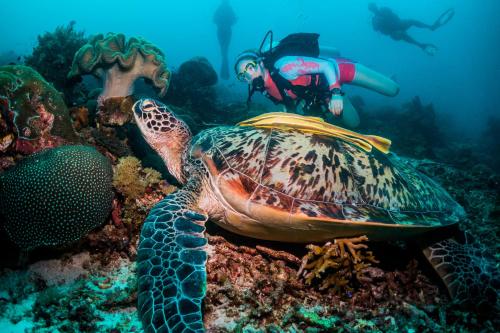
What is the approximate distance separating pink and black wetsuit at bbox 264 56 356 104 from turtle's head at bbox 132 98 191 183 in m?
2.54

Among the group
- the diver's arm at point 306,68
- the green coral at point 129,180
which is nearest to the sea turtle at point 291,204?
the green coral at point 129,180

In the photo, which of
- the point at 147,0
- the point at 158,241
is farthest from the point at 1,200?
the point at 147,0

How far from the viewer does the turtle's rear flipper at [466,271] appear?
8.15 ft

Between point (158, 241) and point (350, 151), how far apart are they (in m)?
2.07

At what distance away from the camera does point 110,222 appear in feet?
8.90

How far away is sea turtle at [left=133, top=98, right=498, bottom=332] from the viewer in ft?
6.64

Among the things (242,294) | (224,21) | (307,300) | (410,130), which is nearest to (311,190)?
(307,300)

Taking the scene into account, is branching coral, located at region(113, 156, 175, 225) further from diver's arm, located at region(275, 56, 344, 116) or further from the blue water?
the blue water

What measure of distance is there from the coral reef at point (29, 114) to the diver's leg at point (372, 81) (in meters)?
6.26

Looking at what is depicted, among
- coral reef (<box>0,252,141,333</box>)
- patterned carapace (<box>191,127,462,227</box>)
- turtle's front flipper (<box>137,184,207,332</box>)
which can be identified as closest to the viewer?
turtle's front flipper (<box>137,184,207,332</box>)

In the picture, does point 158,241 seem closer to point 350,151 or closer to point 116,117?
point 350,151

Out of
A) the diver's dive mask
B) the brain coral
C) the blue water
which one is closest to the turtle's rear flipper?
the brain coral

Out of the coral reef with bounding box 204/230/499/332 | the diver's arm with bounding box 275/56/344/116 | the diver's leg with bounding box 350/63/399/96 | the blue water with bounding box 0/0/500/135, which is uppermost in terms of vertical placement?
the blue water with bounding box 0/0/500/135

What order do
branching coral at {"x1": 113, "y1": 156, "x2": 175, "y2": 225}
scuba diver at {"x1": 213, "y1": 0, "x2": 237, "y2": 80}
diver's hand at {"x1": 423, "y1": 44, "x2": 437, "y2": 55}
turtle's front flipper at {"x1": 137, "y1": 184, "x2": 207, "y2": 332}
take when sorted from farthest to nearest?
scuba diver at {"x1": 213, "y1": 0, "x2": 237, "y2": 80} < diver's hand at {"x1": 423, "y1": 44, "x2": 437, "y2": 55} < branching coral at {"x1": 113, "y1": 156, "x2": 175, "y2": 225} < turtle's front flipper at {"x1": 137, "y1": 184, "x2": 207, "y2": 332}
